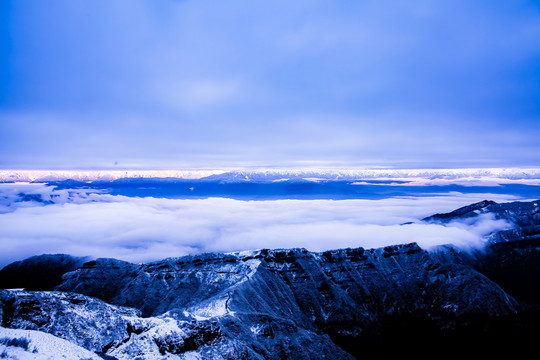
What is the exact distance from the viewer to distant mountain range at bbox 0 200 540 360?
245ft

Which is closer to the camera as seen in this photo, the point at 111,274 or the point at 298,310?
the point at 298,310

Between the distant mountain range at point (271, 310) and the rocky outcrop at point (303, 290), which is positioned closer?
the distant mountain range at point (271, 310)

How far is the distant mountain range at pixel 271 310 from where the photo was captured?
74625 millimetres

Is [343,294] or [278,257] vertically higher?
[278,257]

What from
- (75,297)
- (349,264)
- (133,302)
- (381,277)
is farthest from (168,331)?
(381,277)

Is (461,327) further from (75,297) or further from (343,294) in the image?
(75,297)

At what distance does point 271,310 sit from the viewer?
125 m

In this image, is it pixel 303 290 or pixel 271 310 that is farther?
pixel 303 290

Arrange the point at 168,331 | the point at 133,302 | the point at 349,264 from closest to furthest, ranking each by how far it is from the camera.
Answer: the point at 168,331 < the point at 133,302 < the point at 349,264

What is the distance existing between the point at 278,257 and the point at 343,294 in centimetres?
4410

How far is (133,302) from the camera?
477 ft

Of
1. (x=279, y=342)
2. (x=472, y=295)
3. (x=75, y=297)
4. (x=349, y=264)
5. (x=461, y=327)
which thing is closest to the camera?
(x=75, y=297)

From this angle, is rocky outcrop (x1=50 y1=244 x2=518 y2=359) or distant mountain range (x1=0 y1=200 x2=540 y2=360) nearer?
distant mountain range (x1=0 y1=200 x2=540 y2=360)

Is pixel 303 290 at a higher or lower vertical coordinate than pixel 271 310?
lower
